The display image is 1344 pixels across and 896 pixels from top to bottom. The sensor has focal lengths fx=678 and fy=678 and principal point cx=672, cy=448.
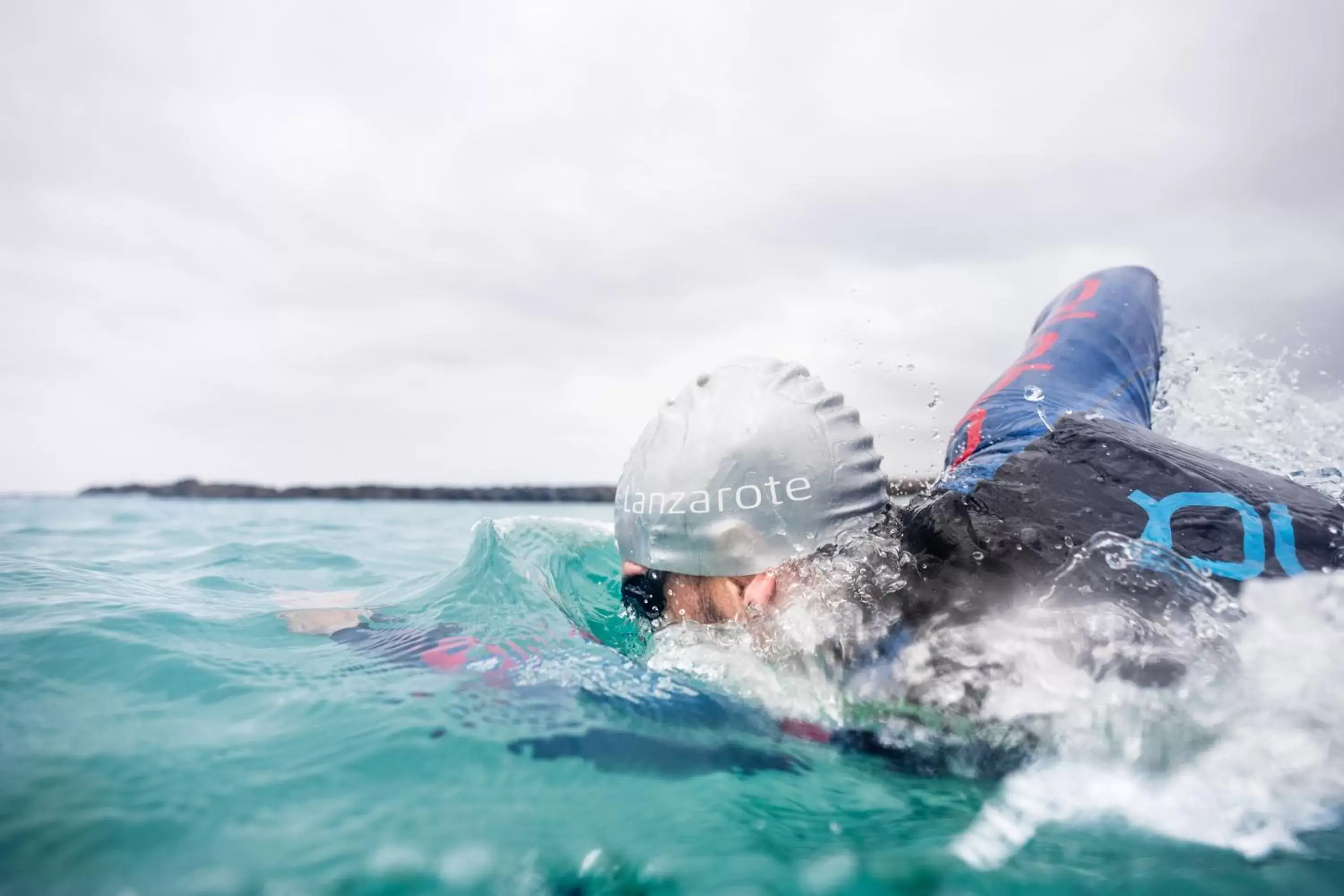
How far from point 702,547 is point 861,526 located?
716 mm

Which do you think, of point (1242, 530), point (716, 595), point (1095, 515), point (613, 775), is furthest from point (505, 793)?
point (1242, 530)

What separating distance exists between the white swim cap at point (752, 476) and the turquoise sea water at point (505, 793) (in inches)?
21.6

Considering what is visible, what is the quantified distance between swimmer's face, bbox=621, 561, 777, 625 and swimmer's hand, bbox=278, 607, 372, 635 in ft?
5.43

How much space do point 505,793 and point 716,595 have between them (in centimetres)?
130

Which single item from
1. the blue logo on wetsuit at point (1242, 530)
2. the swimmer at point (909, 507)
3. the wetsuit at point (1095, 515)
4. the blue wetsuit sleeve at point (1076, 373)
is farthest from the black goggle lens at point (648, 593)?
the blue logo on wetsuit at point (1242, 530)

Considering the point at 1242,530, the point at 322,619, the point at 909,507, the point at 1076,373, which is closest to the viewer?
the point at 1242,530

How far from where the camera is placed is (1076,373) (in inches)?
169

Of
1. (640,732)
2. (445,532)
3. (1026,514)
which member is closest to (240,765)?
(640,732)

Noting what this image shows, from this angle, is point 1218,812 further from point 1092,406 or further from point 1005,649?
point 1092,406

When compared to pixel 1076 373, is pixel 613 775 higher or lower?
lower

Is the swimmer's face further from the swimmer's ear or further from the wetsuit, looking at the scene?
the wetsuit

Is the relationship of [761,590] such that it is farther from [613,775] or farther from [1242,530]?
[1242,530]

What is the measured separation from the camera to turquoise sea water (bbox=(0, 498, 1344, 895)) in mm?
1649

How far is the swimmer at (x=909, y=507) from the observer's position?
7.67ft
